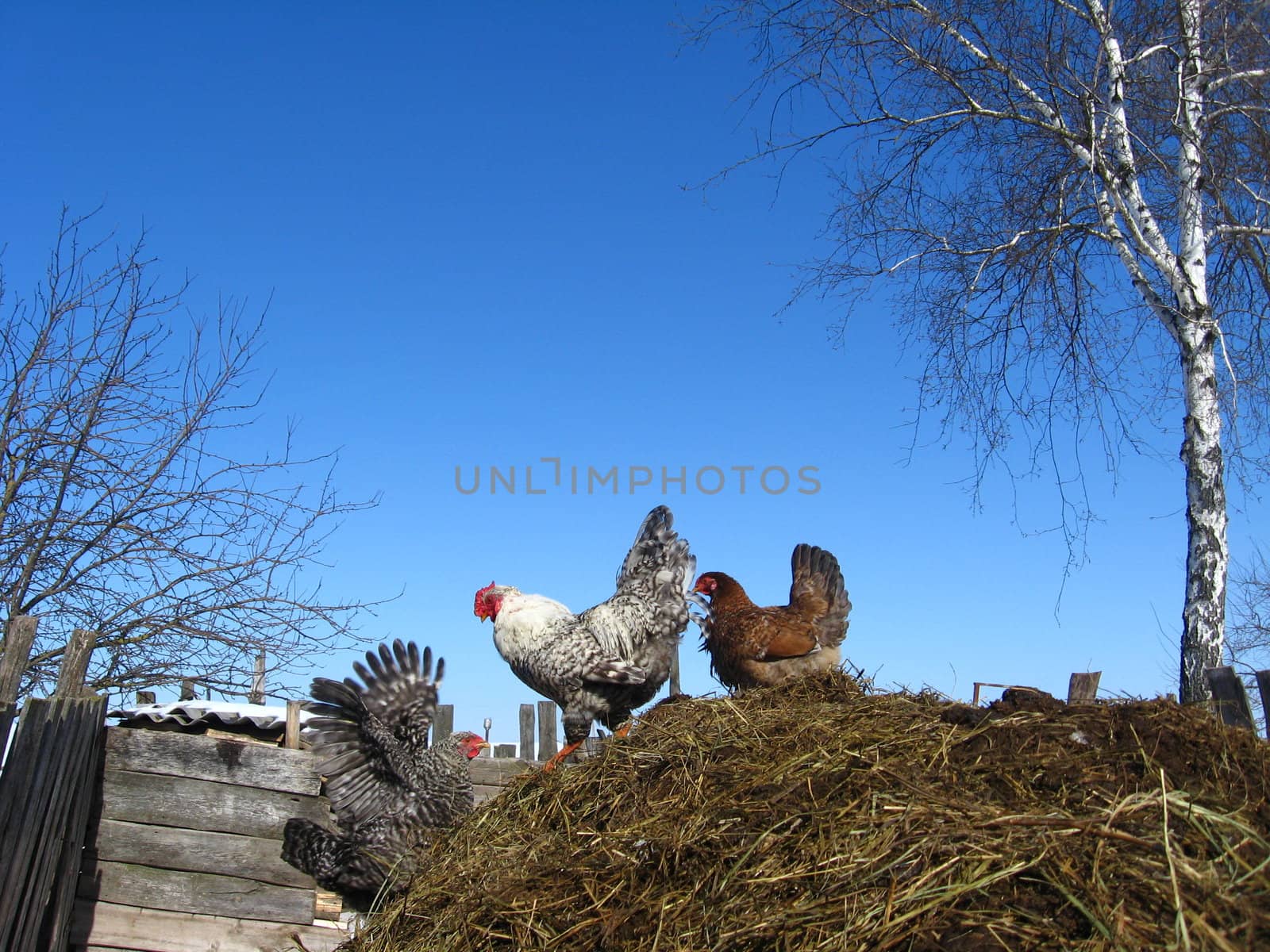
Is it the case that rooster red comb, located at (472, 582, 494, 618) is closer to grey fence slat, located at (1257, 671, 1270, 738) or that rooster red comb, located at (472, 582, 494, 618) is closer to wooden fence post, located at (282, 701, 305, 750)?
wooden fence post, located at (282, 701, 305, 750)

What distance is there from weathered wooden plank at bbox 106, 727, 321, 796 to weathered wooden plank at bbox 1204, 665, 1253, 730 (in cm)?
525

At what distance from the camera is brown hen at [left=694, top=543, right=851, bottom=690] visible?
6.23 meters

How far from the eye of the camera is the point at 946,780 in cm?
283

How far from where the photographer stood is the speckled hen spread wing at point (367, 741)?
544cm

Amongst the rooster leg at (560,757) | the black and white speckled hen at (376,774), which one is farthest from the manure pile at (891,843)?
the black and white speckled hen at (376,774)

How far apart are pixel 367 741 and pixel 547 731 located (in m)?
4.34

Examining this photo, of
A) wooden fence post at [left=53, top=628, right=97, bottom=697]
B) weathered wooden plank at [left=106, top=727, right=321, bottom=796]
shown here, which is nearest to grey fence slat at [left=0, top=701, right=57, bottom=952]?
wooden fence post at [left=53, top=628, right=97, bottom=697]

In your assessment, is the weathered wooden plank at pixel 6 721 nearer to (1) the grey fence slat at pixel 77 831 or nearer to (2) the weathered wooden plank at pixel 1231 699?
(1) the grey fence slat at pixel 77 831

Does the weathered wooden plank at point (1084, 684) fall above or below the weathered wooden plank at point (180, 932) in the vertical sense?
above

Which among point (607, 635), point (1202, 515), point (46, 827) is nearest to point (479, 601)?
point (607, 635)

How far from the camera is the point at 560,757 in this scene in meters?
4.95

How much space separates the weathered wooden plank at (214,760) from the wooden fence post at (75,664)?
0.43 metres

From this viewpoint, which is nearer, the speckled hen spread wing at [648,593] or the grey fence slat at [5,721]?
the grey fence slat at [5,721]

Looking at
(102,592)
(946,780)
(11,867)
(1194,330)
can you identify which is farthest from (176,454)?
(1194,330)
